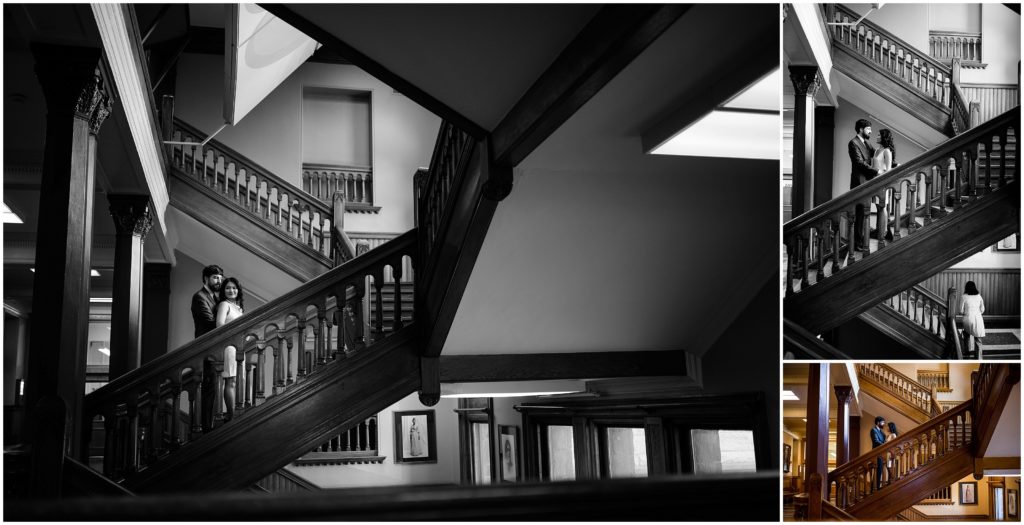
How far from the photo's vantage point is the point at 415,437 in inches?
436

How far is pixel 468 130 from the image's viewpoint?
4.00m

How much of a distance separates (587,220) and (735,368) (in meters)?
1.36

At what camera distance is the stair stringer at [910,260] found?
2.88 meters

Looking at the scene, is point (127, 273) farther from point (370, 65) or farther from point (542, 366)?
point (370, 65)

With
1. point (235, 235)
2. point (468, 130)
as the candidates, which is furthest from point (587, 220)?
point (235, 235)

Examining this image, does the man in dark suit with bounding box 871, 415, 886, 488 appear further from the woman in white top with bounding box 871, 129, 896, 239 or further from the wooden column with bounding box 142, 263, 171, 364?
the wooden column with bounding box 142, 263, 171, 364

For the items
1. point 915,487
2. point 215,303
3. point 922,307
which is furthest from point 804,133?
point 215,303

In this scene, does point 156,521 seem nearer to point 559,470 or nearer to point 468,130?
point 468,130

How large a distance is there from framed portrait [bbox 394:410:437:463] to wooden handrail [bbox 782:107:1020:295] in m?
8.52

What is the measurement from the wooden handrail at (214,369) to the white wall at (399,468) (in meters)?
5.06

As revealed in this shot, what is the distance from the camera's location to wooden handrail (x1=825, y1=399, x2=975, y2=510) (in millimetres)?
2932

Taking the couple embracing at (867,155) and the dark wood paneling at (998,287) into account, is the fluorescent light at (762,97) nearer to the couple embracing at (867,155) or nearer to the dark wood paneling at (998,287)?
the couple embracing at (867,155)

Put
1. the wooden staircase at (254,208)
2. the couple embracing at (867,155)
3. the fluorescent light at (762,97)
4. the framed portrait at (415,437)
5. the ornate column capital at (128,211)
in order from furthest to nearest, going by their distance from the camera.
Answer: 1. the framed portrait at (415,437)
2. the wooden staircase at (254,208)
3. the ornate column capital at (128,211)
4. the fluorescent light at (762,97)
5. the couple embracing at (867,155)

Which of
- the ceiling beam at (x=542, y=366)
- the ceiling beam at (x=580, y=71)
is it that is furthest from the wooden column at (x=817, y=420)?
the ceiling beam at (x=542, y=366)
